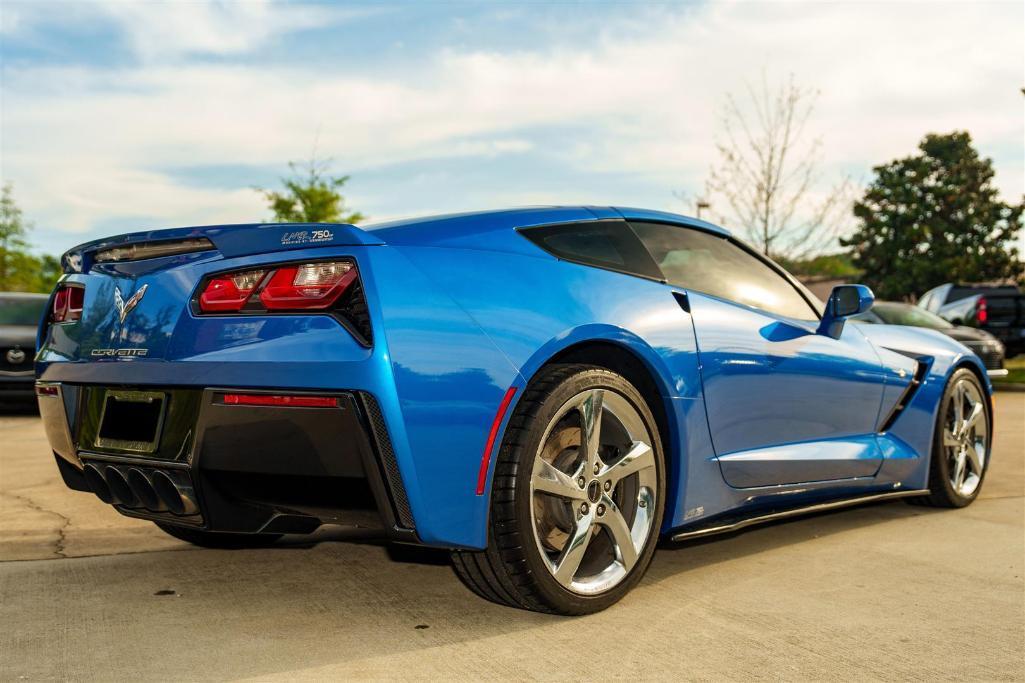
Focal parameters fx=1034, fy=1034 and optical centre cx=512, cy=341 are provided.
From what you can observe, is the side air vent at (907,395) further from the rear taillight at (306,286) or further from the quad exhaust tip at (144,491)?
the quad exhaust tip at (144,491)

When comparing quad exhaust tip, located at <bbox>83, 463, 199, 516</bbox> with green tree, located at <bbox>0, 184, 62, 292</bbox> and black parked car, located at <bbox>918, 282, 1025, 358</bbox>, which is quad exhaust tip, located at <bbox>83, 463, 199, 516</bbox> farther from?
green tree, located at <bbox>0, 184, 62, 292</bbox>

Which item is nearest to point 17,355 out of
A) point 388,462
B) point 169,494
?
point 169,494

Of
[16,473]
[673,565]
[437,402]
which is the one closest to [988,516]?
[673,565]

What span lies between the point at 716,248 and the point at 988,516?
2.28 m

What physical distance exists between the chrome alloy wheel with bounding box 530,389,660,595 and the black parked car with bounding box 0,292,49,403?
32.7 feet

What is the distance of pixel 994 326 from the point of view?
1941 centimetres

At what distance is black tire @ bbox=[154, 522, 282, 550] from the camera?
428 centimetres

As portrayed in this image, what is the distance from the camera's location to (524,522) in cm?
311

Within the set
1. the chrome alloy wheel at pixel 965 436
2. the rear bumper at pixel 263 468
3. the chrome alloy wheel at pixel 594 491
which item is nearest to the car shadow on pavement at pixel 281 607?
the chrome alloy wheel at pixel 594 491

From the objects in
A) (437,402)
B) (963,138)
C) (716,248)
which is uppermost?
(963,138)

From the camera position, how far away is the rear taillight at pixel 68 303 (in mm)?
3633

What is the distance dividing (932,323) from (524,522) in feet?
41.1

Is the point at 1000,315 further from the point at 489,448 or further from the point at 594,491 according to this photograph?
the point at 489,448

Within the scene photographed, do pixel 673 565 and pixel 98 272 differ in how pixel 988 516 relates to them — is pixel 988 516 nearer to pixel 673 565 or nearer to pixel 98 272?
pixel 673 565
